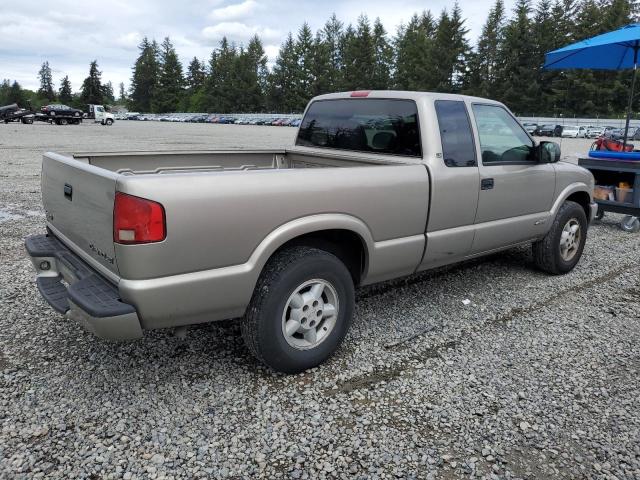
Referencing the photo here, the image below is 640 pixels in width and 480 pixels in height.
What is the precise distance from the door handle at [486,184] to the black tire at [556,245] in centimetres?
134

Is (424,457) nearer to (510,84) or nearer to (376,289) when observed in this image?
(376,289)

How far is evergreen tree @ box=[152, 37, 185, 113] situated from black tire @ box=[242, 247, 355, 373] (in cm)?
11453

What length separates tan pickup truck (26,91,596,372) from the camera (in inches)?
101

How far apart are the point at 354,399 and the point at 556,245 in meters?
3.30

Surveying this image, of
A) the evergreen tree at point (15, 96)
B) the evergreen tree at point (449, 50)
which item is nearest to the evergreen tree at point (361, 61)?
the evergreen tree at point (449, 50)

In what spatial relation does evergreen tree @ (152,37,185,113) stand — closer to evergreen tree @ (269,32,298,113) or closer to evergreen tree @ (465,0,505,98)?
evergreen tree @ (269,32,298,113)

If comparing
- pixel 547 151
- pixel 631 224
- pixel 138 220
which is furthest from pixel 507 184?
pixel 631 224

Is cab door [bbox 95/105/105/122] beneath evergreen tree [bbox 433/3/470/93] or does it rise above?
beneath

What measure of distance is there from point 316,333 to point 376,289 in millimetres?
1641

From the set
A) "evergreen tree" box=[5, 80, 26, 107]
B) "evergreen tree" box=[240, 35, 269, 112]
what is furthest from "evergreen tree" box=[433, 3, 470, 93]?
"evergreen tree" box=[5, 80, 26, 107]

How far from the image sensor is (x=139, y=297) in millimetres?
2537

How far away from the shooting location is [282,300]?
3016 millimetres

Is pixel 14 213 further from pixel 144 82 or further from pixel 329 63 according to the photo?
pixel 144 82

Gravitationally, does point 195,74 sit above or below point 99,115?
above
